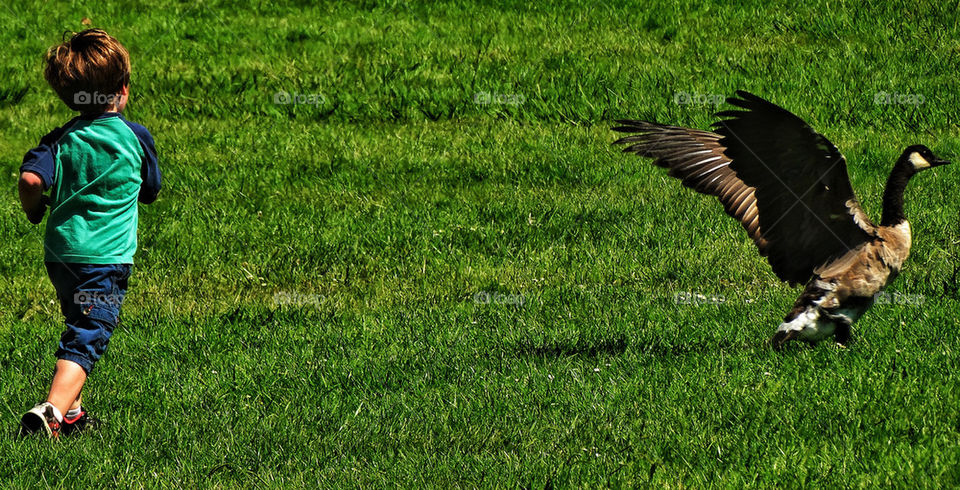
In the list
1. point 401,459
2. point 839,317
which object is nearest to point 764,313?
A: point 839,317

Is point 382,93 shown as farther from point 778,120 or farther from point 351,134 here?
point 778,120

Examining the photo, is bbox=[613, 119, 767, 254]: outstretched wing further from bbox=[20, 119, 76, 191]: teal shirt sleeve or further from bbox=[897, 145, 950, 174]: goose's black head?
bbox=[20, 119, 76, 191]: teal shirt sleeve

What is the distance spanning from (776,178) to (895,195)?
2.36 feet

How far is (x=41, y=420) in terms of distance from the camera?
4.52 m

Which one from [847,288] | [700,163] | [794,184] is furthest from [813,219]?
[700,163]

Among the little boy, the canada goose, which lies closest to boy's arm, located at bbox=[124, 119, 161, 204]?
the little boy

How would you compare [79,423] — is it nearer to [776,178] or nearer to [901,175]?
[776,178]

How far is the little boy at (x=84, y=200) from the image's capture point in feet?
14.9

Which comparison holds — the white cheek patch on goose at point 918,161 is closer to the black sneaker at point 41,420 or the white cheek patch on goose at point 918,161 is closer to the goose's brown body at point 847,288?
the goose's brown body at point 847,288

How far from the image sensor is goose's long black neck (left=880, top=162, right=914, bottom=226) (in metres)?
5.50

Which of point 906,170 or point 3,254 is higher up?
point 906,170

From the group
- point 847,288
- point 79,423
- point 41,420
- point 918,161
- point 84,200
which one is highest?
point 918,161

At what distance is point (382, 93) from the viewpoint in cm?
1140

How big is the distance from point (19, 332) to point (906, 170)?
5482mm
